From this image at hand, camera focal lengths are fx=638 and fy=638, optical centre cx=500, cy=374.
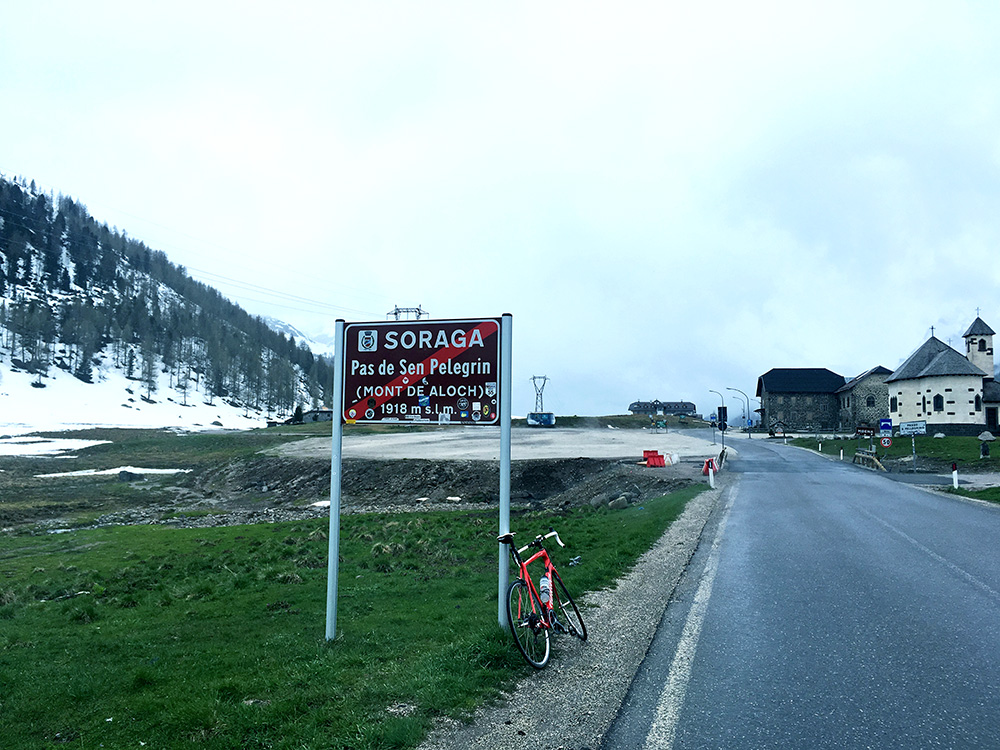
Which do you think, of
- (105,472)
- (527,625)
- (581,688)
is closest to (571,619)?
(527,625)

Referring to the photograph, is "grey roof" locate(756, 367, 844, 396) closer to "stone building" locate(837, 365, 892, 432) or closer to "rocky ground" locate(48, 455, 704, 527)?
"stone building" locate(837, 365, 892, 432)

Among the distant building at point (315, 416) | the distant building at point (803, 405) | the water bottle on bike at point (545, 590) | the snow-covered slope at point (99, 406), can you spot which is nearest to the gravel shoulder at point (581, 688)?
the water bottle on bike at point (545, 590)

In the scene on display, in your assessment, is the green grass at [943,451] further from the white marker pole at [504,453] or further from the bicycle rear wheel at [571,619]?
the white marker pole at [504,453]

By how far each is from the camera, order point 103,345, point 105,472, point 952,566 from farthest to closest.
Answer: point 103,345 → point 105,472 → point 952,566

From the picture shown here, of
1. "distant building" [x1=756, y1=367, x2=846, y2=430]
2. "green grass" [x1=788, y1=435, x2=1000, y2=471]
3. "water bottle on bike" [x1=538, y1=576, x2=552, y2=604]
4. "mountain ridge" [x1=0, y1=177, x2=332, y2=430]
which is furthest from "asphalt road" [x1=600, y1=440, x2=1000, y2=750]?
"mountain ridge" [x1=0, y1=177, x2=332, y2=430]

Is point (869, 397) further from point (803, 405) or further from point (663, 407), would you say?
point (663, 407)

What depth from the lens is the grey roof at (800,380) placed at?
10525 centimetres

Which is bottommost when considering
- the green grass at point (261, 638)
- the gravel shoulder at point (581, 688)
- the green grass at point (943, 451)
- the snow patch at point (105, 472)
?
the snow patch at point (105, 472)

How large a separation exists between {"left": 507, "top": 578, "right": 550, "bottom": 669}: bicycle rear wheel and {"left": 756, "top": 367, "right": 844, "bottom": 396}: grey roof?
10806 centimetres

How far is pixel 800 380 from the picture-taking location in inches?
4203

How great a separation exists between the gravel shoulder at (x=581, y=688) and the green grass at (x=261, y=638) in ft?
0.85

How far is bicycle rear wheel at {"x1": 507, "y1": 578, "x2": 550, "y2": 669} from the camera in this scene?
6512mm

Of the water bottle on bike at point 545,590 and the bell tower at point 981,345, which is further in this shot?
the bell tower at point 981,345

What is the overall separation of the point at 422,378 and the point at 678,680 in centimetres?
449
